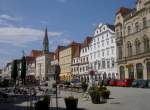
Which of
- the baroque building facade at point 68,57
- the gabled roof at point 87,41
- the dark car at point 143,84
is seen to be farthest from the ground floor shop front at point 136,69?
the baroque building facade at point 68,57

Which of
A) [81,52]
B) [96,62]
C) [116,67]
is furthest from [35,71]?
[116,67]

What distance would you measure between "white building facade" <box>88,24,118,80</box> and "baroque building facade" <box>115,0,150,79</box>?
179 inches

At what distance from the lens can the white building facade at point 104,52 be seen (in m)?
78.0

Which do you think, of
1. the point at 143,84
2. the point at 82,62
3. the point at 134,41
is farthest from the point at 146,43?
the point at 82,62

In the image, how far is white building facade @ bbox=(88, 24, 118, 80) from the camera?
7800 cm

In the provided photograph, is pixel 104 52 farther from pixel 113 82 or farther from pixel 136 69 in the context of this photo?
pixel 113 82

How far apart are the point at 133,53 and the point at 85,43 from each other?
36.1m

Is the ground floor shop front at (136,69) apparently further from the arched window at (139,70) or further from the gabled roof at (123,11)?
the gabled roof at (123,11)

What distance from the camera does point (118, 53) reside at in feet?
242

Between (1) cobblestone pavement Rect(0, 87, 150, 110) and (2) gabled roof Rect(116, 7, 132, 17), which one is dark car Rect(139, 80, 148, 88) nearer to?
(1) cobblestone pavement Rect(0, 87, 150, 110)

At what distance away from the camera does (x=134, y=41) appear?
218 feet

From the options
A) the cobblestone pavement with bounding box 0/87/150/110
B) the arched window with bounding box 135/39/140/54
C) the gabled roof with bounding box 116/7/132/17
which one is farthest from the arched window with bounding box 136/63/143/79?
the cobblestone pavement with bounding box 0/87/150/110

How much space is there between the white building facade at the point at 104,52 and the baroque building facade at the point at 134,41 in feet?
14.9

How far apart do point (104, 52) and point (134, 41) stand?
17.5 meters
